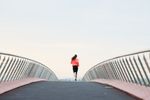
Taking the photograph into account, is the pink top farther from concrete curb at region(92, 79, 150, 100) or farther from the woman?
concrete curb at region(92, 79, 150, 100)

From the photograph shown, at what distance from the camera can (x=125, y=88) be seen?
19953 millimetres

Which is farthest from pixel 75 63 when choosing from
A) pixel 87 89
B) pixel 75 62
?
pixel 87 89

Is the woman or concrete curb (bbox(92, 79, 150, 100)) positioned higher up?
the woman

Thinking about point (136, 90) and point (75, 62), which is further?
point (75, 62)

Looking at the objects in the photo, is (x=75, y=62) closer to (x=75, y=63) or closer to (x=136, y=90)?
(x=75, y=63)

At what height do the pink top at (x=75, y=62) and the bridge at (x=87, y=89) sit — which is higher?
the pink top at (x=75, y=62)

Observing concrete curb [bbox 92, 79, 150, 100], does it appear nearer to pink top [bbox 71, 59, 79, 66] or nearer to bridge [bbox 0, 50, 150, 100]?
bridge [bbox 0, 50, 150, 100]

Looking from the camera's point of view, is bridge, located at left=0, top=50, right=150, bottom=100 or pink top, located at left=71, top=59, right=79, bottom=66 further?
pink top, located at left=71, top=59, right=79, bottom=66

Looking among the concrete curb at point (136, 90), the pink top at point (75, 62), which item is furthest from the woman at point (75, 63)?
the concrete curb at point (136, 90)

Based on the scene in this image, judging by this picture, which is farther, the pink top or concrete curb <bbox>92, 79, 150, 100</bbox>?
the pink top

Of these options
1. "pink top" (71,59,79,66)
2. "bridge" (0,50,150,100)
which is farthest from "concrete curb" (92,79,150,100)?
"pink top" (71,59,79,66)

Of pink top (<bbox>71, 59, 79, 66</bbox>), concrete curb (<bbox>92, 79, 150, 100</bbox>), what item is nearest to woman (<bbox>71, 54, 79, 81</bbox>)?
pink top (<bbox>71, 59, 79, 66</bbox>)

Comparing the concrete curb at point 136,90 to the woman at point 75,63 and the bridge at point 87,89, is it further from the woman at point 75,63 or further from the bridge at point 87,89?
the woman at point 75,63

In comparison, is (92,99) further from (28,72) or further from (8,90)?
(28,72)
